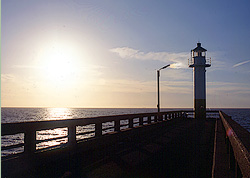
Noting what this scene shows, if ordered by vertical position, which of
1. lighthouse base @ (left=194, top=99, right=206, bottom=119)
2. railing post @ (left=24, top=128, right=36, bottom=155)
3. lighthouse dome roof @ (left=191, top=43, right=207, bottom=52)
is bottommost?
lighthouse base @ (left=194, top=99, right=206, bottom=119)

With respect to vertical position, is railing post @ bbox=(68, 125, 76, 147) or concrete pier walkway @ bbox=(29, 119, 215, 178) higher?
railing post @ bbox=(68, 125, 76, 147)

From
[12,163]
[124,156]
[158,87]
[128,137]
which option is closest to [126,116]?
[128,137]

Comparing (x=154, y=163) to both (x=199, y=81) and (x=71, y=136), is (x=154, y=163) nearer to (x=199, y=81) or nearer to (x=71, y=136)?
(x=71, y=136)

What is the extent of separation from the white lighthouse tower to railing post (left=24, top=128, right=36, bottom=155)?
107ft

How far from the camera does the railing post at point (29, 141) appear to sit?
6.06 m

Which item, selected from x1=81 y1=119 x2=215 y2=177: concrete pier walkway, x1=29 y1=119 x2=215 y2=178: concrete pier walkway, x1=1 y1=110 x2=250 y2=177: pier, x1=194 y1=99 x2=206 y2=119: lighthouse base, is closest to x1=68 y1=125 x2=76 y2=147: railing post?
x1=1 y1=110 x2=250 y2=177: pier

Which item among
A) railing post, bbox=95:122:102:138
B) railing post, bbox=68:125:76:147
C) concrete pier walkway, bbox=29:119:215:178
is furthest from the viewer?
railing post, bbox=95:122:102:138

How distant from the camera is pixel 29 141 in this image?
6129 millimetres

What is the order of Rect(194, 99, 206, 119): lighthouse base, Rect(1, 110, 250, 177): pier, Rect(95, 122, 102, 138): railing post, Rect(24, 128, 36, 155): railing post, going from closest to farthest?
Rect(1, 110, 250, 177): pier < Rect(24, 128, 36, 155): railing post < Rect(95, 122, 102, 138): railing post < Rect(194, 99, 206, 119): lighthouse base

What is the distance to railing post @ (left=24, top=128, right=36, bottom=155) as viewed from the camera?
606 centimetres

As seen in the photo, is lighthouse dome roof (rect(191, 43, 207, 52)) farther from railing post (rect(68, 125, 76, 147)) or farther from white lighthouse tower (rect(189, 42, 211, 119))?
railing post (rect(68, 125, 76, 147))

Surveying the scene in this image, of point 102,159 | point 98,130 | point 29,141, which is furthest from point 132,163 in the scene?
point 98,130

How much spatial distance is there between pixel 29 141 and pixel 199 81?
33.9m

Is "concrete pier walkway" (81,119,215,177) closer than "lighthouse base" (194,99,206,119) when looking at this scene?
Yes
